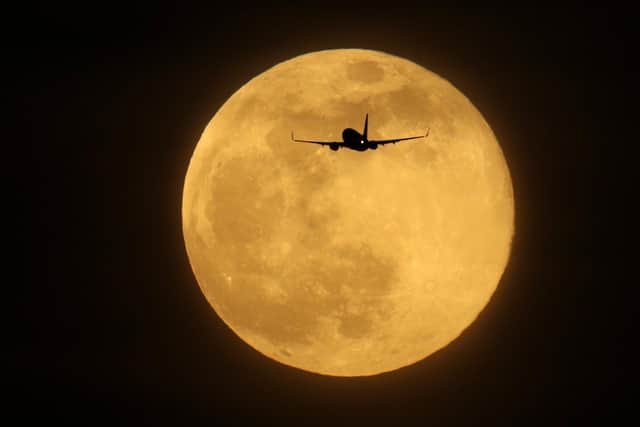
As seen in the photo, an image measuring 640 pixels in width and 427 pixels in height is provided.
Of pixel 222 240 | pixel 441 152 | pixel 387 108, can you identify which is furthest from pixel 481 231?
pixel 222 240

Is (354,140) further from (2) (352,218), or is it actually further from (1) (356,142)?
(2) (352,218)

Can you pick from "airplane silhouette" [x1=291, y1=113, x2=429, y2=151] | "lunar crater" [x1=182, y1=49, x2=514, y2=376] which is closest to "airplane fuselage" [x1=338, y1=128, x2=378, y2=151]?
"airplane silhouette" [x1=291, y1=113, x2=429, y2=151]

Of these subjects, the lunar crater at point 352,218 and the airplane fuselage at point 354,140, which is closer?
the airplane fuselage at point 354,140

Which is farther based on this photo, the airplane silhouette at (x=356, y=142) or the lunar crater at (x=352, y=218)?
the lunar crater at (x=352, y=218)

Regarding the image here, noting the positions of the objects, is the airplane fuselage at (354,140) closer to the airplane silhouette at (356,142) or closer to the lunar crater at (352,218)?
the airplane silhouette at (356,142)

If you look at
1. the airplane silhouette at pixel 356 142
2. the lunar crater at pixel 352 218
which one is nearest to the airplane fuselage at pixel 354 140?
the airplane silhouette at pixel 356 142

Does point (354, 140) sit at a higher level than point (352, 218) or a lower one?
higher

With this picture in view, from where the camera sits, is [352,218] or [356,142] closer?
[356,142]

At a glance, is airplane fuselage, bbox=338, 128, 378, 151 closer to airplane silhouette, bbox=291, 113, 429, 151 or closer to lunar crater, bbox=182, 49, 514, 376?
airplane silhouette, bbox=291, 113, 429, 151

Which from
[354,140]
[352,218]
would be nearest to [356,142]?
[354,140]
